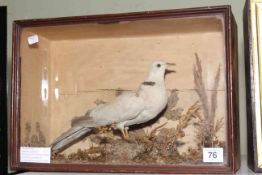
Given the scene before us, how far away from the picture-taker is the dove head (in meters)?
0.95

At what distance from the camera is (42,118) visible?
0.98 m

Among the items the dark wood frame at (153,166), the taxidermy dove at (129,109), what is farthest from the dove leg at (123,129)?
the dark wood frame at (153,166)

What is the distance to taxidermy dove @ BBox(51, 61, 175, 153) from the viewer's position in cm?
91

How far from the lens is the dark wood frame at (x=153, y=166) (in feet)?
2.51

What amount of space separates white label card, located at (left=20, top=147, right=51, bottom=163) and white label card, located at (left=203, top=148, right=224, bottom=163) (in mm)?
319

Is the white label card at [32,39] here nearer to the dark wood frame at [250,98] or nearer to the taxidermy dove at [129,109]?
the taxidermy dove at [129,109]

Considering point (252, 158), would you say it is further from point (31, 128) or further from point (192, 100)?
point (31, 128)

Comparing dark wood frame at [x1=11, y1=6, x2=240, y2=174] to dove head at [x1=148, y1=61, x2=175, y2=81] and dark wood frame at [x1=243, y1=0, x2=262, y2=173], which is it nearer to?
dark wood frame at [x1=243, y1=0, x2=262, y2=173]

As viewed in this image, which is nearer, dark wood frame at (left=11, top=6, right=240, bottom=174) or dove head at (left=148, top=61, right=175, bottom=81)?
dark wood frame at (left=11, top=6, right=240, bottom=174)

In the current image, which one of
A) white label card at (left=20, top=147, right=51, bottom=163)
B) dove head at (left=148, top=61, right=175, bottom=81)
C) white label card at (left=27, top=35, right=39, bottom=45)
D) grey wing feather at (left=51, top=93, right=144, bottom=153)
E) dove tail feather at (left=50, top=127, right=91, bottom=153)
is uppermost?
white label card at (left=27, top=35, right=39, bottom=45)

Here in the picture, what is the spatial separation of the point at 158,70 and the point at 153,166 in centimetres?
26
